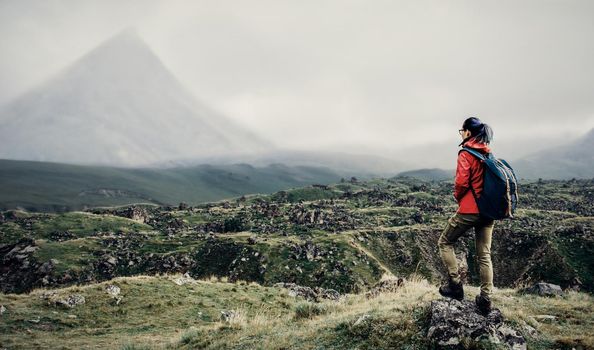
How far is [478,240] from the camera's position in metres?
10.2

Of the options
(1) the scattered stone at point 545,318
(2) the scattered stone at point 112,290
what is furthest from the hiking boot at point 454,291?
(2) the scattered stone at point 112,290

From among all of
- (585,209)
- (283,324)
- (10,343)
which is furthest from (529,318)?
(585,209)

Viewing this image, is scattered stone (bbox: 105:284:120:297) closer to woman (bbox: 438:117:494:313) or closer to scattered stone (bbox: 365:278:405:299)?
scattered stone (bbox: 365:278:405:299)

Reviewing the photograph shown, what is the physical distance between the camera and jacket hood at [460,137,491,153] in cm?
998

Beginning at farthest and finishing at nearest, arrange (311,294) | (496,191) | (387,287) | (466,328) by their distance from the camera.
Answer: (311,294) → (387,287) → (496,191) → (466,328)

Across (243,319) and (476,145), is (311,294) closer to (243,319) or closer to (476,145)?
(243,319)

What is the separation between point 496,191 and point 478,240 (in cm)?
154

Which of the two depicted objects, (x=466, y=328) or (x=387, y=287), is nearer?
(x=466, y=328)

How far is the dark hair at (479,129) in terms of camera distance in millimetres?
10234

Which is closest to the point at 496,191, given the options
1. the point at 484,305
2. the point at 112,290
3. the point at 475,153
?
the point at 475,153

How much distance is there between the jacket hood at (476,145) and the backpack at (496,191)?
1.13ft

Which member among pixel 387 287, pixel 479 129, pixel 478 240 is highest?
pixel 479 129

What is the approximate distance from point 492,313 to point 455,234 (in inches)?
85.6

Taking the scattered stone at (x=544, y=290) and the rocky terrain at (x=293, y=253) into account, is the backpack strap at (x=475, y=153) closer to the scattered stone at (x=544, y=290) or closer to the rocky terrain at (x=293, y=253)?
the scattered stone at (x=544, y=290)
